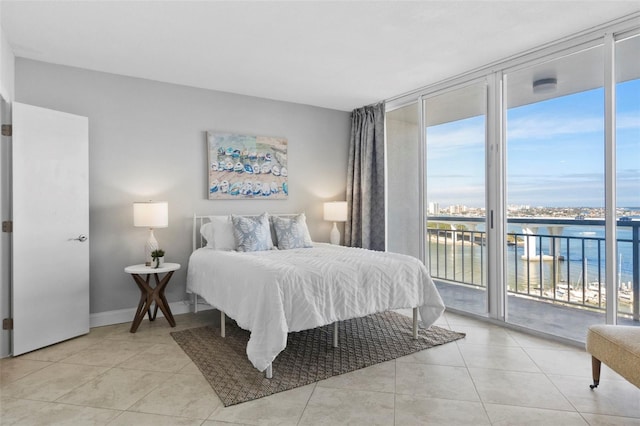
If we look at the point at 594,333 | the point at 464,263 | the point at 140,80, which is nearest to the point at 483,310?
the point at 464,263

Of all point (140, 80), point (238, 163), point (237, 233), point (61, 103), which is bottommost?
point (237, 233)

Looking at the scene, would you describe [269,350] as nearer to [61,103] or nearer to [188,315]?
[188,315]

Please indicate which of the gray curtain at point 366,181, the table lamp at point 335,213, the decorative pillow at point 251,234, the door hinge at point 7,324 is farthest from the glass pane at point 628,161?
the door hinge at point 7,324

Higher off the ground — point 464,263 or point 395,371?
point 464,263

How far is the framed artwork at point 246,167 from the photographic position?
4574 millimetres

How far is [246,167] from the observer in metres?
4.80

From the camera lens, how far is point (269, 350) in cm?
251

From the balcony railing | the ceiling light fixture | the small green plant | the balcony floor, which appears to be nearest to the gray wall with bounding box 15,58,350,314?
the small green plant

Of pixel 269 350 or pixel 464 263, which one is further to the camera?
pixel 464 263

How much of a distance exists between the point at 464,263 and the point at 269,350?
3.81 m

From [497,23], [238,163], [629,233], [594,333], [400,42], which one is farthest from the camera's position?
[238,163]

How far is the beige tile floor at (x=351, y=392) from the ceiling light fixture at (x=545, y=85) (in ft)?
8.44

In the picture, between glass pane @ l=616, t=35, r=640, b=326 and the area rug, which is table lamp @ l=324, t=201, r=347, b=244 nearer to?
the area rug

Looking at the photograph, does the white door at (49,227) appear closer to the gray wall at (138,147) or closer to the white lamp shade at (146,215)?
the gray wall at (138,147)
